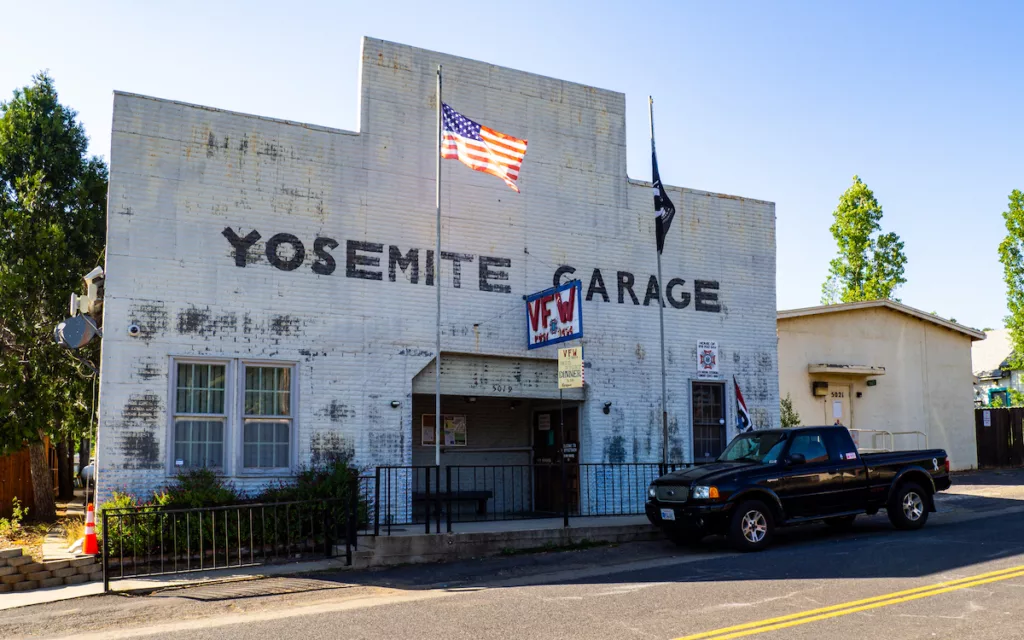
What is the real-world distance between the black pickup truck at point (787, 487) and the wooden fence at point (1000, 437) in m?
15.2

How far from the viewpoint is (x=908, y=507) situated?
14258 mm

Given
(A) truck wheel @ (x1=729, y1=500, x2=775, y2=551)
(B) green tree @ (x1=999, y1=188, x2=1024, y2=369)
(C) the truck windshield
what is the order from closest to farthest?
(A) truck wheel @ (x1=729, y1=500, x2=775, y2=551), (C) the truck windshield, (B) green tree @ (x1=999, y1=188, x2=1024, y2=369)

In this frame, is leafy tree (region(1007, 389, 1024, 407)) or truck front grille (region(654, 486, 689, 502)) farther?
leafy tree (region(1007, 389, 1024, 407))

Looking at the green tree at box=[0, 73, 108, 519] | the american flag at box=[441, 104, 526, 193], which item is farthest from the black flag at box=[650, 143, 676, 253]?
the green tree at box=[0, 73, 108, 519]

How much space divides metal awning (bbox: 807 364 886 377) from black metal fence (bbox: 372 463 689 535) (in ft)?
27.3

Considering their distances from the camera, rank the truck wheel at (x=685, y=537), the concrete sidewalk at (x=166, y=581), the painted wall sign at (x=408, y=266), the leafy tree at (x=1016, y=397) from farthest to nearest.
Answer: the leafy tree at (x=1016, y=397), the painted wall sign at (x=408, y=266), the truck wheel at (x=685, y=537), the concrete sidewalk at (x=166, y=581)

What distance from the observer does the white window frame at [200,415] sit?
13.6 m

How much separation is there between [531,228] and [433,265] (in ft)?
6.96

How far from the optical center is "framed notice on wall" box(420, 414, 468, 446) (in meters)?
18.2

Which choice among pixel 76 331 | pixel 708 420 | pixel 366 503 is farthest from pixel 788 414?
pixel 76 331

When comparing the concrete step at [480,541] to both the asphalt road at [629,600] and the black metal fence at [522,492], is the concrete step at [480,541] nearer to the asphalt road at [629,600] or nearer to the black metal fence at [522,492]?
the asphalt road at [629,600]

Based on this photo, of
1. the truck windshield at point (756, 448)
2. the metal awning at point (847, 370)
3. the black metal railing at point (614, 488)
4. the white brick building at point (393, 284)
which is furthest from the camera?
the metal awning at point (847, 370)

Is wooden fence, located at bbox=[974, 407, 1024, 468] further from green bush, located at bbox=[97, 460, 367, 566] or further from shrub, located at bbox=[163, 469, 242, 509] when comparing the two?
shrub, located at bbox=[163, 469, 242, 509]

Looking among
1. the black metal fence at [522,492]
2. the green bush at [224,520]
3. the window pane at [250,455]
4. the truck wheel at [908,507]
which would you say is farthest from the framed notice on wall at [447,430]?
the truck wheel at [908,507]
